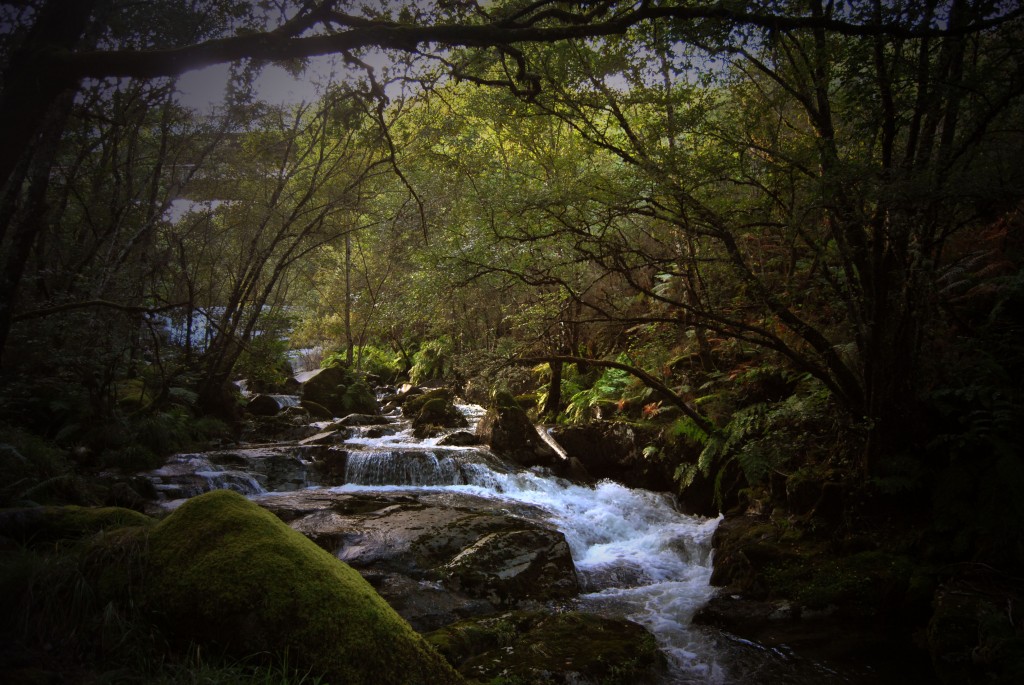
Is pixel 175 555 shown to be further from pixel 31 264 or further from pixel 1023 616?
pixel 31 264

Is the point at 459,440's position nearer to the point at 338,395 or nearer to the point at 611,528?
the point at 611,528

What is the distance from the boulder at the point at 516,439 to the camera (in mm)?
12297

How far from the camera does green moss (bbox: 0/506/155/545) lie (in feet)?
13.1

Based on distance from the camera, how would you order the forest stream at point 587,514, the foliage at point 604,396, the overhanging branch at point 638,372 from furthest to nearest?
the foliage at point 604,396, the overhanging branch at point 638,372, the forest stream at point 587,514

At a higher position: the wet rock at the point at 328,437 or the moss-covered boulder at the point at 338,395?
the moss-covered boulder at the point at 338,395

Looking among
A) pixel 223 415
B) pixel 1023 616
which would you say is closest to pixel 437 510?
pixel 1023 616

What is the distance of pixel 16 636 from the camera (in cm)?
282

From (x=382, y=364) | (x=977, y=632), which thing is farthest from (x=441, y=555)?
(x=382, y=364)

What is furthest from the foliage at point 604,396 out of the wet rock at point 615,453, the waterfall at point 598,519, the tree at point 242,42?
the tree at point 242,42

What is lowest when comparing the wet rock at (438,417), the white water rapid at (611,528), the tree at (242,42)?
the white water rapid at (611,528)

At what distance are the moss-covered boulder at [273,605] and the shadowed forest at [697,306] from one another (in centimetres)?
2

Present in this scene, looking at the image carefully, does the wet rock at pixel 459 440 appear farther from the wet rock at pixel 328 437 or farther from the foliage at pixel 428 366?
the foliage at pixel 428 366

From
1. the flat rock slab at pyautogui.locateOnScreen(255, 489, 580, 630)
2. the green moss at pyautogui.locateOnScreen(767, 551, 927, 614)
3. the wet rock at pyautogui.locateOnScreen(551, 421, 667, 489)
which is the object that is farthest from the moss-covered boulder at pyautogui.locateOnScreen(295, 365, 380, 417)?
the green moss at pyautogui.locateOnScreen(767, 551, 927, 614)

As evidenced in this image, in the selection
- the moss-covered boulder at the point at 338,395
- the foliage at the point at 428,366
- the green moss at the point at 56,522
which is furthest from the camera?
the foliage at the point at 428,366
